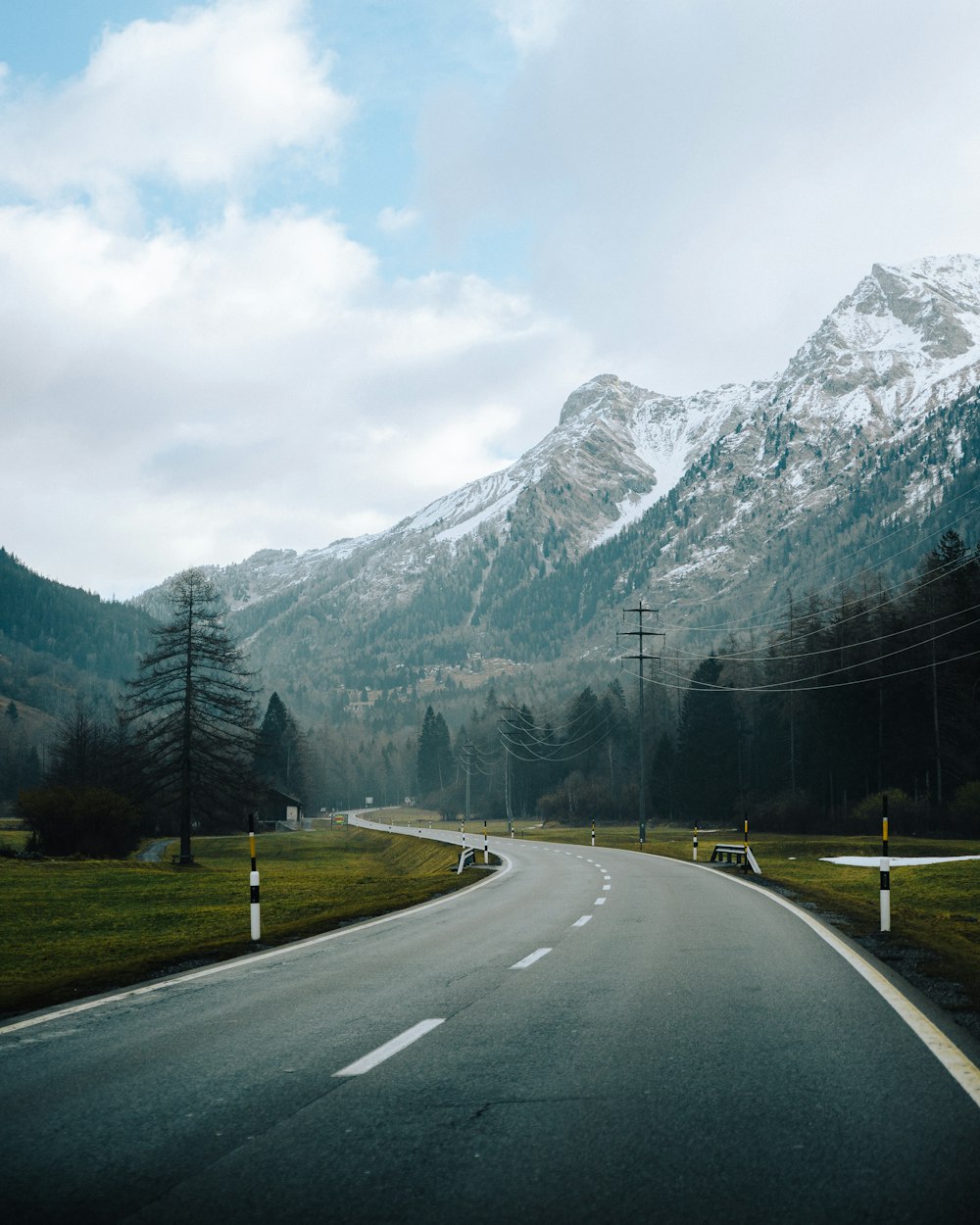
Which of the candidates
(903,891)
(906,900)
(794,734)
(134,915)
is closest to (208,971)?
(134,915)

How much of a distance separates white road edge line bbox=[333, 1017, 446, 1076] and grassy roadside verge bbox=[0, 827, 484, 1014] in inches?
159

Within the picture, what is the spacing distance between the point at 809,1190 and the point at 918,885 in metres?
26.1

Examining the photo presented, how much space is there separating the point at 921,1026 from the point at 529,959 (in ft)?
16.6

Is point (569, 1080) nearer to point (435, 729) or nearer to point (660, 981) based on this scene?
point (660, 981)

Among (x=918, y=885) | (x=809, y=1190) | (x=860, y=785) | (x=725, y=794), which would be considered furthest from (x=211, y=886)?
(x=725, y=794)

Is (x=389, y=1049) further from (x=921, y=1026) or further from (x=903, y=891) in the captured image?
(x=903, y=891)

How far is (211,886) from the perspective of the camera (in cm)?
3241

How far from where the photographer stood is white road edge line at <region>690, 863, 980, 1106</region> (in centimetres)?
625

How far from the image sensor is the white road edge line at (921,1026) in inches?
246

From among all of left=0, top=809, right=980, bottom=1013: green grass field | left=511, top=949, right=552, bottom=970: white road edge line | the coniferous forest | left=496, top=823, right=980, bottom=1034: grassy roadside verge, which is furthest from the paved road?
the coniferous forest

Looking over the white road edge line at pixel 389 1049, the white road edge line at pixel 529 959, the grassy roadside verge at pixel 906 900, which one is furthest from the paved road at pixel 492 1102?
→ the grassy roadside verge at pixel 906 900

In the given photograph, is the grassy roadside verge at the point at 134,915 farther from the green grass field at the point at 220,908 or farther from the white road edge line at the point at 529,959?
the white road edge line at the point at 529,959

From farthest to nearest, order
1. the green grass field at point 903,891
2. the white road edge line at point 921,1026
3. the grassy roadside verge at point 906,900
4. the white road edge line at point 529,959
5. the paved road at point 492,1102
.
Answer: the green grass field at point 903,891
the white road edge line at point 529,959
the grassy roadside verge at point 906,900
the white road edge line at point 921,1026
the paved road at point 492,1102

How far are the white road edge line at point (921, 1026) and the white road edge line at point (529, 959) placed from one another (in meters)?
3.37
